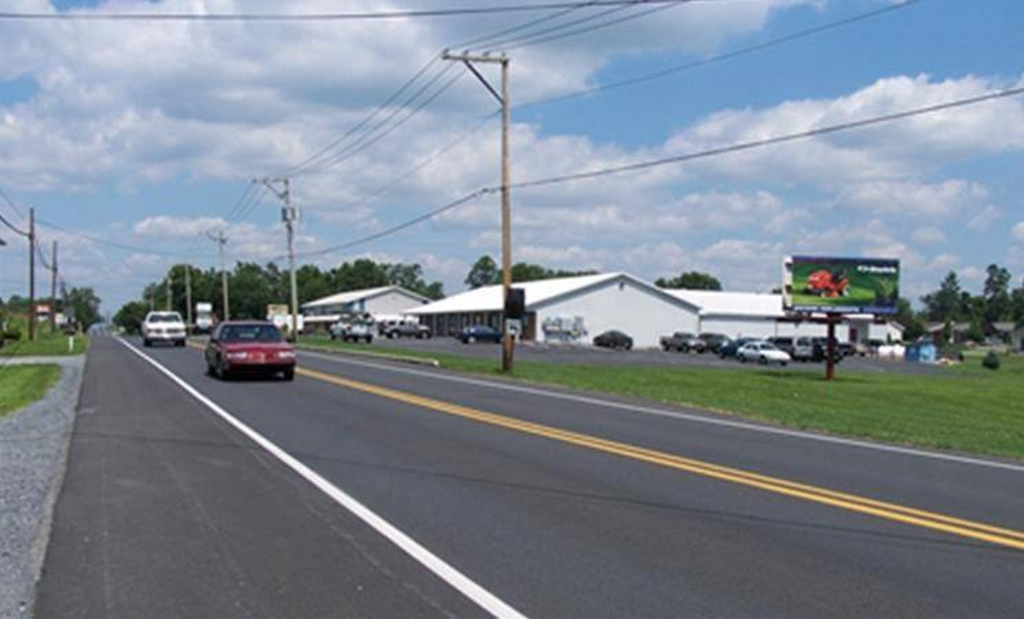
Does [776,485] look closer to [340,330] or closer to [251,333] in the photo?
[251,333]

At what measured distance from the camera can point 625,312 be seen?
89.9 metres

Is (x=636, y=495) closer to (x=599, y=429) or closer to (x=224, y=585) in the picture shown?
(x=224, y=585)

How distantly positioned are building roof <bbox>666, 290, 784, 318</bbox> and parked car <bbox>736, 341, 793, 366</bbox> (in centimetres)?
2625

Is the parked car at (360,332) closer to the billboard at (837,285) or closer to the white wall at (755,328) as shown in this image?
the billboard at (837,285)

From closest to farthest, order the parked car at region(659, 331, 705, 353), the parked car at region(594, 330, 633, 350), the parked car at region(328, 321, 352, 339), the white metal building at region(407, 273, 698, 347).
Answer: the parked car at region(328, 321, 352, 339)
the parked car at region(659, 331, 705, 353)
the parked car at region(594, 330, 633, 350)
the white metal building at region(407, 273, 698, 347)

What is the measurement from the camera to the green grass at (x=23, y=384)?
833 inches

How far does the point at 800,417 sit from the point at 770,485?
9902 millimetres

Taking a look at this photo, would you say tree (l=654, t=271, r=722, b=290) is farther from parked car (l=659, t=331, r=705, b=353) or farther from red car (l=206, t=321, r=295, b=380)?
red car (l=206, t=321, r=295, b=380)

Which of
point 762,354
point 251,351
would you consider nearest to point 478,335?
point 762,354

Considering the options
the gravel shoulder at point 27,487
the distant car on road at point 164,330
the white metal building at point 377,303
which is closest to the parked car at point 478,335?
the distant car on road at point 164,330

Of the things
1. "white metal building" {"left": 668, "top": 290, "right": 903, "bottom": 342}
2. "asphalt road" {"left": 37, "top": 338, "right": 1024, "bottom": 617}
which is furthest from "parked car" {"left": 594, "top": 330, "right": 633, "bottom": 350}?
"asphalt road" {"left": 37, "top": 338, "right": 1024, "bottom": 617}

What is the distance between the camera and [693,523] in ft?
29.3

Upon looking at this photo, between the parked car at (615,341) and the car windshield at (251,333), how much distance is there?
56218mm

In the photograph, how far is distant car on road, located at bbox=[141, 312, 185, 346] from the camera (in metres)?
56.7
